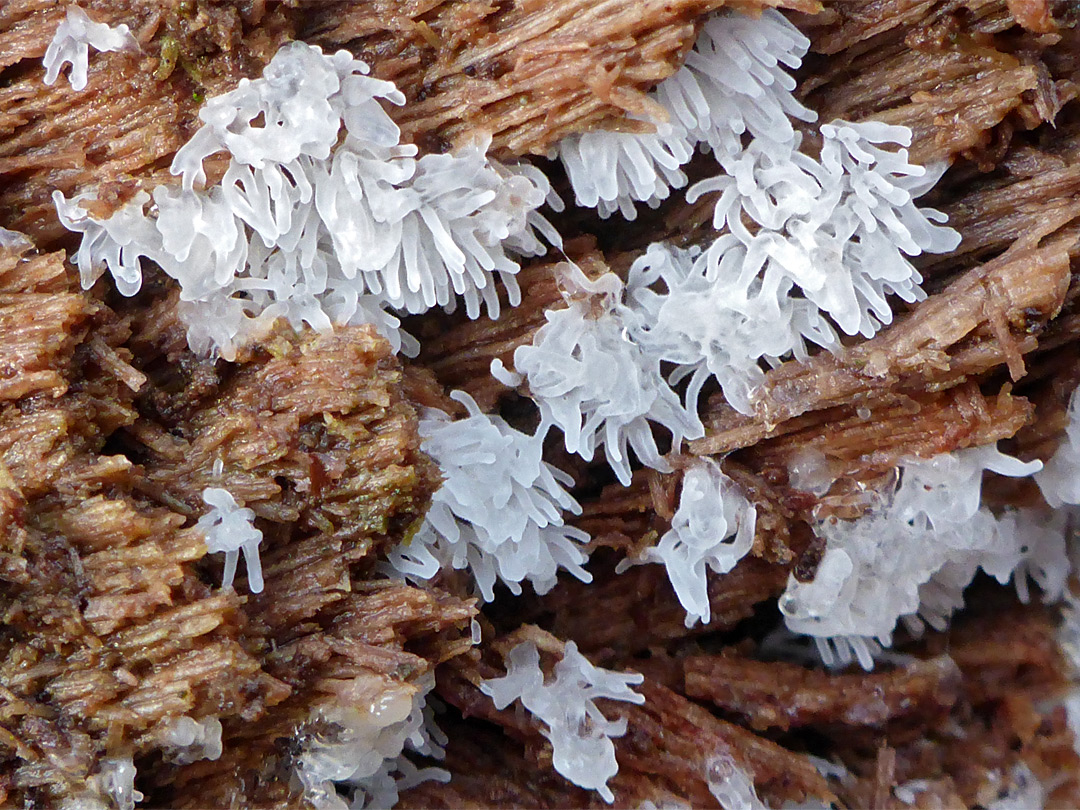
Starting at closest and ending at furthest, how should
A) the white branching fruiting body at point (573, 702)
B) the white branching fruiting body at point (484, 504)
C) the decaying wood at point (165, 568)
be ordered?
the decaying wood at point (165, 568) → the white branching fruiting body at point (484, 504) → the white branching fruiting body at point (573, 702)

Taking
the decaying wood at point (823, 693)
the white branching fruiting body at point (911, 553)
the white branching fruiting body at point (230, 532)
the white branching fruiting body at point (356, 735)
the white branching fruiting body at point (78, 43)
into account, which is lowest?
the decaying wood at point (823, 693)

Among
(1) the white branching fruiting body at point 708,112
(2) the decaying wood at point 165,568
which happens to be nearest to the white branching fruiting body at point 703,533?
(2) the decaying wood at point 165,568

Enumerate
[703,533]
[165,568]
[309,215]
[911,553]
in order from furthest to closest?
1. [911,553]
2. [703,533]
3. [309,215]
4. [165,568]

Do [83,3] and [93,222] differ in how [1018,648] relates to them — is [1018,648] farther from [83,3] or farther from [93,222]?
[83,3]

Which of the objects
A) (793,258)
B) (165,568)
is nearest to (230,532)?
(165,568)

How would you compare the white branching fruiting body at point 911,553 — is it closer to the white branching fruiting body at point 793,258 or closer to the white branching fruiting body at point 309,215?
the white branching fruiting body at point 793,258

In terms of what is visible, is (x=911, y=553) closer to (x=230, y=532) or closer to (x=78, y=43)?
(x=230, y=532)

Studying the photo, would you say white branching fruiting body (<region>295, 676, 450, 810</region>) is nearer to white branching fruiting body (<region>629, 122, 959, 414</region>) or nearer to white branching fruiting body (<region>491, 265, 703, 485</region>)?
white branching fruiting body (<region>491, 265, 703, 485</region>)
